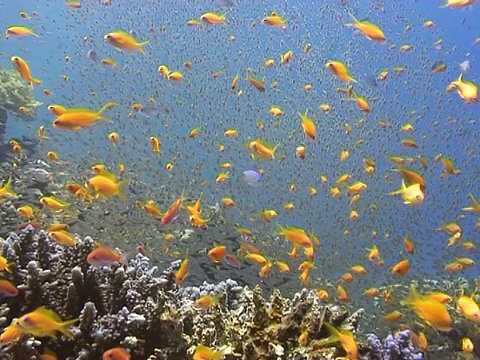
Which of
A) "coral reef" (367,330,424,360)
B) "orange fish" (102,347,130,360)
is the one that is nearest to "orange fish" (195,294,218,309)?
"orange fish" (102,347,130,360)

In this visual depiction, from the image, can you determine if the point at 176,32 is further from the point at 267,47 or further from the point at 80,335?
the point at 80,335

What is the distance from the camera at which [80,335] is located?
3.32 m

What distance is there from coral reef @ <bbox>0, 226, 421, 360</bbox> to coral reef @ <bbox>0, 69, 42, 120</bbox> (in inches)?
522

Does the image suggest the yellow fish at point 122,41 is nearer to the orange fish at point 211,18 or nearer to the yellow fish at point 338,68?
the orange fish at point 211,18

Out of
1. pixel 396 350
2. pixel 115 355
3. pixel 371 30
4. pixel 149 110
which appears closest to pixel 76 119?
pixel 115 355

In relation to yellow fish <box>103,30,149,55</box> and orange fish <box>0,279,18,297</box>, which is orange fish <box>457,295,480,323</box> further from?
yellow fish <box>103,30,149,55</box>

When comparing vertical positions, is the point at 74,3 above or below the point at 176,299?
below


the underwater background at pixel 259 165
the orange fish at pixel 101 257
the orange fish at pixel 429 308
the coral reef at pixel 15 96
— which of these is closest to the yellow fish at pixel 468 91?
the underwater background at pixel 259 165

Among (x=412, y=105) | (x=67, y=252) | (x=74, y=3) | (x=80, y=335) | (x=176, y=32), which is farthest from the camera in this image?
(x=412, y=105)

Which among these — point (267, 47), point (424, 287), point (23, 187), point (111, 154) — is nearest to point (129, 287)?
point (23, 187)

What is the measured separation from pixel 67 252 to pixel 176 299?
103 cm

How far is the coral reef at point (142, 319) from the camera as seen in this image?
130 inches

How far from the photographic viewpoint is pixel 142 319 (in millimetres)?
3350

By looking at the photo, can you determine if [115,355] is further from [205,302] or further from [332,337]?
[332,337]
